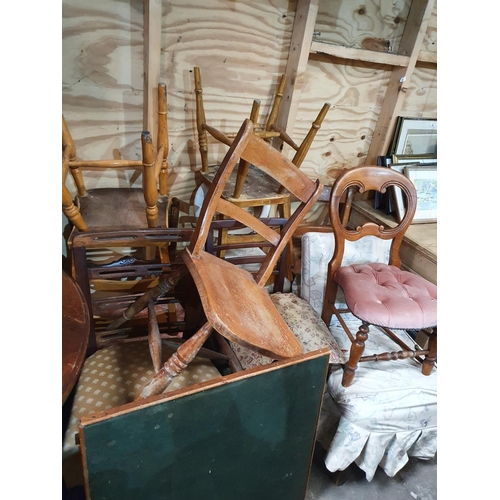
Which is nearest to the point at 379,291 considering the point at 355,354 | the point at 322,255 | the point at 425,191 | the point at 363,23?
the point at 355,354

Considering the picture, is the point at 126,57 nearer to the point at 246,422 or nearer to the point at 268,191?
the point at 268,191

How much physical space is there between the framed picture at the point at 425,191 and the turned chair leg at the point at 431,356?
84 centimetres

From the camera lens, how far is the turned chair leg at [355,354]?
4.17 feet

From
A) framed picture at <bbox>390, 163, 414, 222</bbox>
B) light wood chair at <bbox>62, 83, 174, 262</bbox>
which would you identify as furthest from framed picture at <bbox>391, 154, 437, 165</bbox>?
light wood chair at <bbox>62, 83, 174, 262</bbox>

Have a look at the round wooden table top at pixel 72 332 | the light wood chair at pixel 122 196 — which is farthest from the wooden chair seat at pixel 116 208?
the round wooden table top at pixel 72 332

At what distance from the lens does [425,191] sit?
6.71ft

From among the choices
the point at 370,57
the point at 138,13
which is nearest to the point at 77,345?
the point at 138,13

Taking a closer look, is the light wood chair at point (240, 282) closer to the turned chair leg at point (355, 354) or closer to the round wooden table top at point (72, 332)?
the round wooden table top at point (72, 332)

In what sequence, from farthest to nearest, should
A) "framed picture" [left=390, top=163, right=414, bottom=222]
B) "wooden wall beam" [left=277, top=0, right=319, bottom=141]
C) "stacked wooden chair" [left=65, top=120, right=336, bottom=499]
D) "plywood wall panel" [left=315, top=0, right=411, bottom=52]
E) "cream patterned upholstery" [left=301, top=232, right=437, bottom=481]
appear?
"framed picture" [left=390, top=163, right=414, bottom=222] < "plywood wall panel" [left=315, top=0, right=411, bottom=52] < "wooden wall beam" [left=277, top=0, right=319, bottom=141] < "cream patterned upholstery" [left=301, top=232, right=437, bottom=481] < "stacked wooden chair" [left=65, top=120, right=336, bottom=499]

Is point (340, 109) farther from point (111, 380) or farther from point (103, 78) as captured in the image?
point (111, 380)

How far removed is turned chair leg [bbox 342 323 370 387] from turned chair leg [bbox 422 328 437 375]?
12.4 inches

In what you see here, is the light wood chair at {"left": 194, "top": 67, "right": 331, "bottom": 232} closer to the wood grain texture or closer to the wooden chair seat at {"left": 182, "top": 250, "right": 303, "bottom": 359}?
the wood grain texture

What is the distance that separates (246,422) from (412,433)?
91cm

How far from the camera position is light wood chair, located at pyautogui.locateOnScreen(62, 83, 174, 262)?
4.08ft
